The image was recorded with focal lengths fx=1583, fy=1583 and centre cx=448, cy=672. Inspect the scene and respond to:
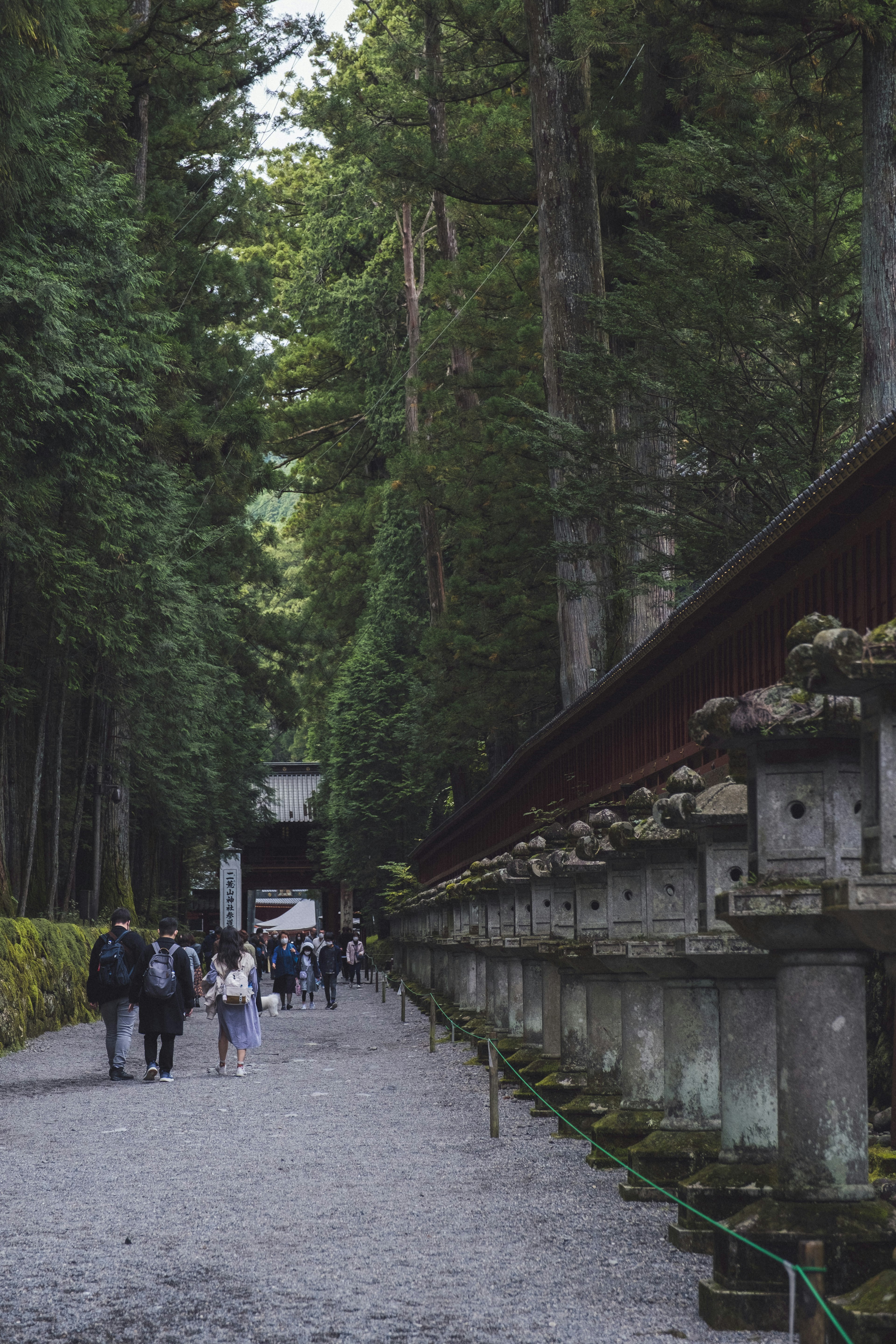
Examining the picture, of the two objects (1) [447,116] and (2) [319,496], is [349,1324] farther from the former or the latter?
(2) [319,496]

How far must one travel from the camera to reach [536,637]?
26219mm

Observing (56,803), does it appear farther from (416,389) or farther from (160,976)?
(416,389)

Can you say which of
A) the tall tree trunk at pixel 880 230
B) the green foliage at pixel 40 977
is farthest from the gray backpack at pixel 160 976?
the tall tree trunk at pixel 880 230

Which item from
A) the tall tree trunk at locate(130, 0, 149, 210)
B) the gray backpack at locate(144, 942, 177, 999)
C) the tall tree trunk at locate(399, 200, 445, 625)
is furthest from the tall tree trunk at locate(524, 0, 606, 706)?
the tall tree trunk at locate(130, 0, 149, 210)

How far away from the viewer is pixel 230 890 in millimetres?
49719

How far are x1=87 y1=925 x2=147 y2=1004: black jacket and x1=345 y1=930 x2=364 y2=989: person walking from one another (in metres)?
28.4

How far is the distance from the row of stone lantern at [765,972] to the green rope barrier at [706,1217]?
0.04 meters

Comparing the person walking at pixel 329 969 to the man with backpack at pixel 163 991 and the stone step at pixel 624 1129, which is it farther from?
the stone step at pixel 624 1129

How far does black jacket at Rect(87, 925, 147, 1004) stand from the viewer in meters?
14.4

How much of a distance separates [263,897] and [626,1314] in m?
59.7

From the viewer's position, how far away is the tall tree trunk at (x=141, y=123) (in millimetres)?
32281

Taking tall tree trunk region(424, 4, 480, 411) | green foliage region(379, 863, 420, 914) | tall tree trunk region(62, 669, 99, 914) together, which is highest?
tall tree trunk region(424, 4, 480, 411)

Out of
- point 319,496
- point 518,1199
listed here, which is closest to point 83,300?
point 518,1199

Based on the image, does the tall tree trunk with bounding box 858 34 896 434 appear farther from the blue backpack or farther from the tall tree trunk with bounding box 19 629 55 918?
the tall tree trunk with bounding box 19 629 55 918
